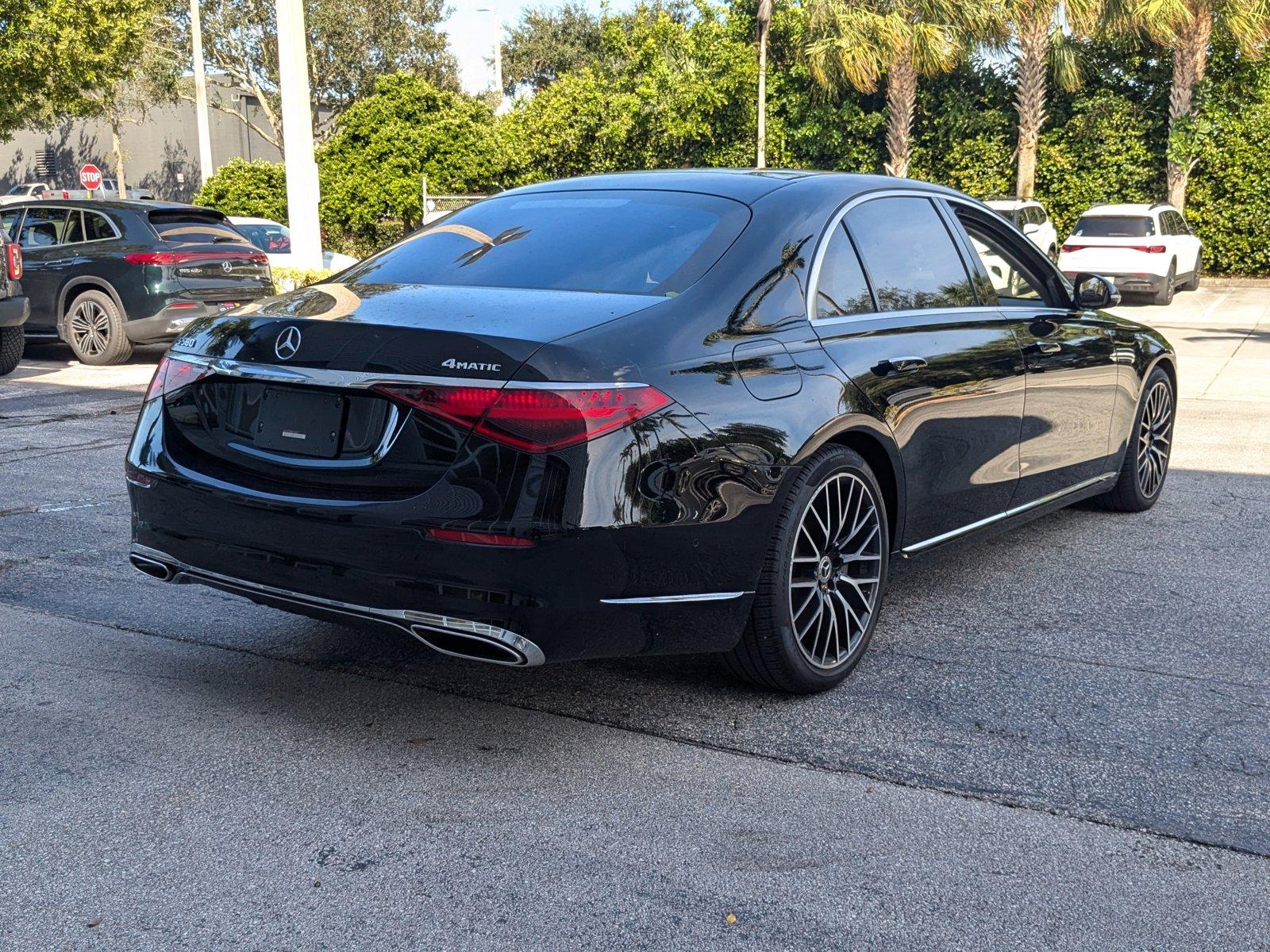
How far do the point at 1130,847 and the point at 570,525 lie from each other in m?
1.50

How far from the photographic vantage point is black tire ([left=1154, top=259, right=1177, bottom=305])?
2203cm

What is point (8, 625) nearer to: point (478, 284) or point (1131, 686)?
point (478, 284)

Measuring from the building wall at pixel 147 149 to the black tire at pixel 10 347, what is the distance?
145 feet

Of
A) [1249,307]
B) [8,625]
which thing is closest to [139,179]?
[1249,307]

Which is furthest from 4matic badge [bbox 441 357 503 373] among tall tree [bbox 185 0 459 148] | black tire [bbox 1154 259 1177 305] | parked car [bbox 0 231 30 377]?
tall tree [bbox 185 0 459 148]

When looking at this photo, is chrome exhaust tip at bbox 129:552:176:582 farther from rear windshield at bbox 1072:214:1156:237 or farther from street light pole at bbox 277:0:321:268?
rear windshield at bbox 1072:214:1156:237

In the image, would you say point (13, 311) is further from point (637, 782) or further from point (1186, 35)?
point (1186, 35)

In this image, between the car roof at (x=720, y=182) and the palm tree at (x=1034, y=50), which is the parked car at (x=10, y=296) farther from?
the palm tree at (x=1034, y=50)

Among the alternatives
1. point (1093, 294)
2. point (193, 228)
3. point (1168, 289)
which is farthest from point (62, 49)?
point (1093, 294)

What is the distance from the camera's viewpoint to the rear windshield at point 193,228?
1323 cm

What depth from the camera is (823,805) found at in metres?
3.30

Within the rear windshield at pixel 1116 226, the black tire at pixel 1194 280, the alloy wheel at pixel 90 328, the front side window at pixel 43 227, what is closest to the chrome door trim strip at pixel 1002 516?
the alloy wheel at pixel 90 328

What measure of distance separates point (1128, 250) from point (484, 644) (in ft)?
68.7

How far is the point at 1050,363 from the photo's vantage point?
17.2ft
